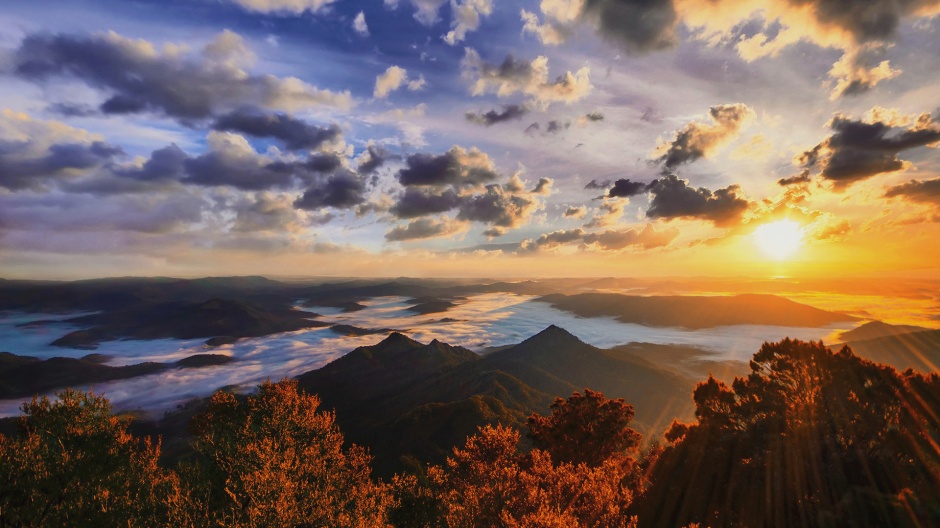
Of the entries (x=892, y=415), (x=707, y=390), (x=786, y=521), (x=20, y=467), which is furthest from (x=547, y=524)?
(x=707, y=390)

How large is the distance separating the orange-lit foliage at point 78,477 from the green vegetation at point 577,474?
4.3 inches

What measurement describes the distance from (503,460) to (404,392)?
126 m

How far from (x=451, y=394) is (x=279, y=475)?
13033cm

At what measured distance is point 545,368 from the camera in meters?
194

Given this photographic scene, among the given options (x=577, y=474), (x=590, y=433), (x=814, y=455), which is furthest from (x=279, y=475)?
(x=590, y=433)

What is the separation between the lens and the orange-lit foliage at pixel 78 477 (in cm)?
2345

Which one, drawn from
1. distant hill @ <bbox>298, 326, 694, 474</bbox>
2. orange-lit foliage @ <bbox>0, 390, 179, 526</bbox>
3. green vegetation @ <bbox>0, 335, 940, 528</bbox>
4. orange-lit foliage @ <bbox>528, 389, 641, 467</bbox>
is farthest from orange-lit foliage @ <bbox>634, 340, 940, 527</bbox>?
distant hill @ <bbox>298, 326, 694, 474</bbox>

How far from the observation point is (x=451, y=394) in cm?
14875

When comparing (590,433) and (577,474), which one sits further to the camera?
(590,433)

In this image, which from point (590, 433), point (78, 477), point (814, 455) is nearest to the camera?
point (814, 455)

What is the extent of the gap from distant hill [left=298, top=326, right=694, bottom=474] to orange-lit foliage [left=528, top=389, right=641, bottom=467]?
170ft

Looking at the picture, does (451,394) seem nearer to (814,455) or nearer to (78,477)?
(78,477)

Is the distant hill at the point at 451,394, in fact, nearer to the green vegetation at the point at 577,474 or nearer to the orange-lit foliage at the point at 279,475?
the orange-lit foliage at the point at 279,475

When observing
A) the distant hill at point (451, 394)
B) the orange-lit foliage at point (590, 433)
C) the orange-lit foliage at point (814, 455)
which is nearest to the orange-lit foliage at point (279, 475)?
the orange-lit foliage at point (814, 455)
